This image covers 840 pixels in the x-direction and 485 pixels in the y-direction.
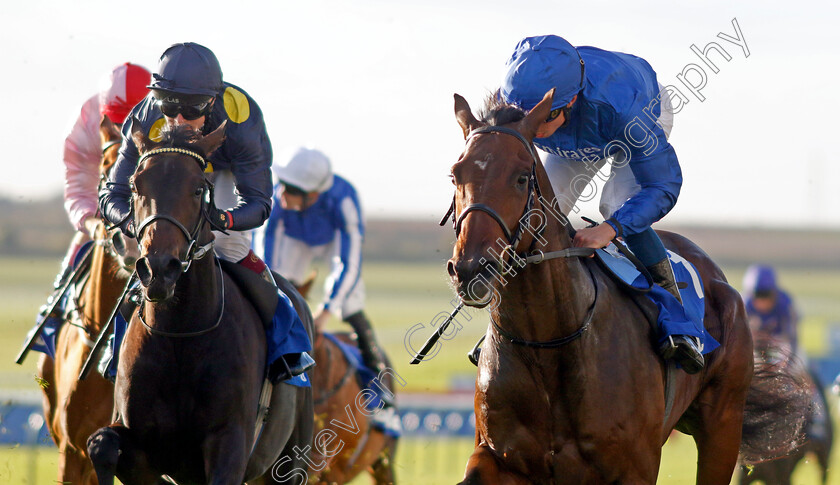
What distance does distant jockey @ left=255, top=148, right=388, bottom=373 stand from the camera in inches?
302

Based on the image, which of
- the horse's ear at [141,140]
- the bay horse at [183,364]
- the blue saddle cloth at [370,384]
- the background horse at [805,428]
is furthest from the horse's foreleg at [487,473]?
the blue saddle cloth at [370,384]

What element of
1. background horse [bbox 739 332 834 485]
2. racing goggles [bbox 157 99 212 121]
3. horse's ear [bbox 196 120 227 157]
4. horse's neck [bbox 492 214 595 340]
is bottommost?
background horse [bbox 739 332 834 485]

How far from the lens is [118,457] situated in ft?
12.7

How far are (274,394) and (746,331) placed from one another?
217 centimetres

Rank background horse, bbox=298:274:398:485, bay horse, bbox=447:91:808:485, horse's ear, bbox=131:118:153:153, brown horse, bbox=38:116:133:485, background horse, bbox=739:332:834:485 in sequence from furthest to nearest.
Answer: background horse, bbox=298:274:398:485, background horse, bbox=739:332:834:485, brown horse, bbox=38:116:133:485, horse's ear, bbox=131:118:153:153, bay horse, bbox=447:91:808:485

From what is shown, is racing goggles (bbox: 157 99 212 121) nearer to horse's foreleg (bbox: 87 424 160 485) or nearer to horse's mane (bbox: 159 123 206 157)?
horse's mane (bbox: 159 123 206 157)

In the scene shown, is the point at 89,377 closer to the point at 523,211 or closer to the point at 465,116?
the point at 465,116

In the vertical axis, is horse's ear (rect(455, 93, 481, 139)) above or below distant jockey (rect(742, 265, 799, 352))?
above

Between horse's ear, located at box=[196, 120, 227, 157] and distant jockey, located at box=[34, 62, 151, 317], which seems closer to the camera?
horse's ear, located at box=[196, 120, 227, 157]

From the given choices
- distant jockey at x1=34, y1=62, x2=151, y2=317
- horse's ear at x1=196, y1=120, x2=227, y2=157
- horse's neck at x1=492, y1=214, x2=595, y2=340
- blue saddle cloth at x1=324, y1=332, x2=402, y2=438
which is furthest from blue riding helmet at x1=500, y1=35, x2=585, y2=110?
blue saddle cloth at x1=324, y1=332, x2=402, y2=438

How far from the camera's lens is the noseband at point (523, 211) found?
3395 millimetres

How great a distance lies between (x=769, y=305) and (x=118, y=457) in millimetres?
7813

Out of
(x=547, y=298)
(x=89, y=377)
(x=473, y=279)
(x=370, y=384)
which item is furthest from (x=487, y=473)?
(x=370, y=384)

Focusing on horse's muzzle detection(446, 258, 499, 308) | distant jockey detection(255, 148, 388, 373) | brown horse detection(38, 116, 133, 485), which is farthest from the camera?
distant jockey detection(255, 148, 388, 373)
